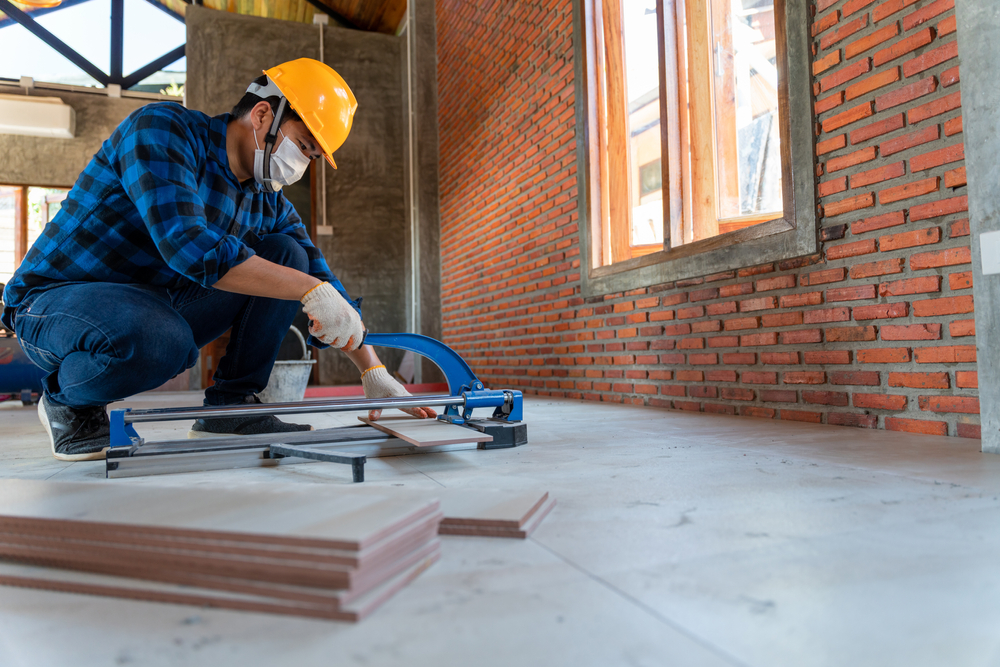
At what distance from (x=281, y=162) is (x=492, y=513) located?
1461mm

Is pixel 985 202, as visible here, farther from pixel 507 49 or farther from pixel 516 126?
pixel 507 49

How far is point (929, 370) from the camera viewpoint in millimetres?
2082

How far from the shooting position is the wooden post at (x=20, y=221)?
9469mm

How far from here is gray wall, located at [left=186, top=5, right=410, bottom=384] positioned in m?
7.82

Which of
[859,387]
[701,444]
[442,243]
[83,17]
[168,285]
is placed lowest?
[701,444]

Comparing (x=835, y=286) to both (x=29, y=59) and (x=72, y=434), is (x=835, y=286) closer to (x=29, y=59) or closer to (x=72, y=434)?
(x=72, y=434)

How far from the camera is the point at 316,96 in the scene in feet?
6.36

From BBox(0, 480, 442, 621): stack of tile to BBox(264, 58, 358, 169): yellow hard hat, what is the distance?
4.18ft

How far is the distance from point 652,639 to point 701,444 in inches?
56.5

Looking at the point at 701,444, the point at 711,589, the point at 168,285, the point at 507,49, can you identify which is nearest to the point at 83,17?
the point at 507,49

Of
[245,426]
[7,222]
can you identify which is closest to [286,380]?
[245,426]

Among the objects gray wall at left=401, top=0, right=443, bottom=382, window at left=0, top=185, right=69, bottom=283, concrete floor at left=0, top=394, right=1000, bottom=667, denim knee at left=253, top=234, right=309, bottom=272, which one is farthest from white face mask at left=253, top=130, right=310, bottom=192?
window at left=0, top=185, right=69, bottom=283

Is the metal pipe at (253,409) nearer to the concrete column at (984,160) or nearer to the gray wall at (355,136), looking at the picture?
the concrete column at (984,160)

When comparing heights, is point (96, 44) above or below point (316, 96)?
above
